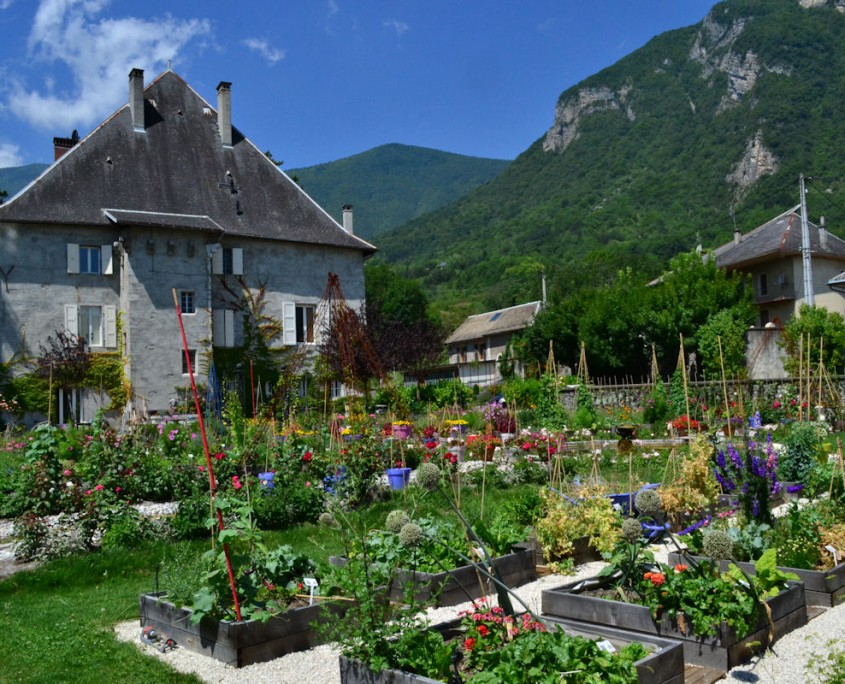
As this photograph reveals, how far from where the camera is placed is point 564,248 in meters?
74.1

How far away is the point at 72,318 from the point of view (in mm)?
26281

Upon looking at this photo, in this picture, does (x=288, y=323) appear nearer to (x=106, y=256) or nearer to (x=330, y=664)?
(x=106, y=256)

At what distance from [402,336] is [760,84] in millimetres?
60064

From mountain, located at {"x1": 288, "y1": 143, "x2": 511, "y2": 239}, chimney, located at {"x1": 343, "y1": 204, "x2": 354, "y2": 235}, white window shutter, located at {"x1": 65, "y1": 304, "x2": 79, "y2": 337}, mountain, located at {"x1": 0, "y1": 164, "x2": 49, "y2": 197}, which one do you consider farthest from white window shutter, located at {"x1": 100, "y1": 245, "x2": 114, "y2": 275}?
mountain, located at {"x1": 0, "y1": 164, "x2": 49, "y2": 197}

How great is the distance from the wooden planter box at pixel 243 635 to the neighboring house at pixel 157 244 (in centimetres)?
2073

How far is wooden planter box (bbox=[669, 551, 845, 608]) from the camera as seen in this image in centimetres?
609

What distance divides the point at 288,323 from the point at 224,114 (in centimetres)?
913

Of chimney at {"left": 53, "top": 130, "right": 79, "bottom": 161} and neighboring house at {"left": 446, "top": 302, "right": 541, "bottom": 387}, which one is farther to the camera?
neighboring house at {"left": 446, "top": 302, "right": 541, "bottom": 387}

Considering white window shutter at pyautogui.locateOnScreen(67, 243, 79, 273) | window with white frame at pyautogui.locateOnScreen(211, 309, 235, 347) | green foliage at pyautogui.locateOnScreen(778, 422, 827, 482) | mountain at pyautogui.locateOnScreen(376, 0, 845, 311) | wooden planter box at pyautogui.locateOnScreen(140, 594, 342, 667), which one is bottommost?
wooden planter box at pyautogui.locateOnScreen(140, 594, 342, 667)

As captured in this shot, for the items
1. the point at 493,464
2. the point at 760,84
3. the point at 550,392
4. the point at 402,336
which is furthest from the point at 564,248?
the point at 493,464

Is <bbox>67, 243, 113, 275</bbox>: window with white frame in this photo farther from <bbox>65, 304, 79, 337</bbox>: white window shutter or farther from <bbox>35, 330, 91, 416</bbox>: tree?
<bbox>35, 330, 91, 416</bbox>: tree

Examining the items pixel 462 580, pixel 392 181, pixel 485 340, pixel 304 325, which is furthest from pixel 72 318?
pixel 392 181

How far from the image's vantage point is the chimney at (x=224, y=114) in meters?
31.6

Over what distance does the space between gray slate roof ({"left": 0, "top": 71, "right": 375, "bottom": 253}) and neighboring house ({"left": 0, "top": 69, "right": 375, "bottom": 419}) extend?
5 cm
